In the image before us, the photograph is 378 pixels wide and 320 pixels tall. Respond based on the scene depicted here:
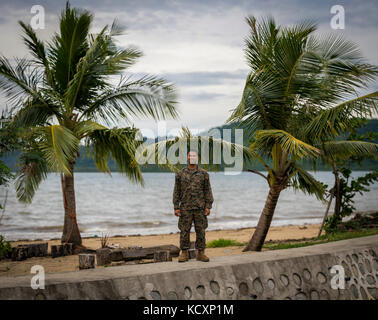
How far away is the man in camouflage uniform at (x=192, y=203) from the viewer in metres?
6.44

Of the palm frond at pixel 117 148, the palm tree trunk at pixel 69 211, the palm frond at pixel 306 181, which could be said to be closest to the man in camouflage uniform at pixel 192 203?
the palm frond at pixel 117 148

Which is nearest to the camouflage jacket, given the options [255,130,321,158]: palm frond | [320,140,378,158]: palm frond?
[255,130,321,158]: palm frond

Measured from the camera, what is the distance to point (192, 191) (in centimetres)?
648

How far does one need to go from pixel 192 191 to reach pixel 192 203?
19 cm

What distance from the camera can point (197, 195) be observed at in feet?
21.2

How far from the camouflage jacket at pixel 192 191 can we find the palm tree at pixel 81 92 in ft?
12.8

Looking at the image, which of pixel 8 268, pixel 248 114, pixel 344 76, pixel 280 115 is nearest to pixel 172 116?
pixel 248 114

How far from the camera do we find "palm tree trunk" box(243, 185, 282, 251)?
34.0ft

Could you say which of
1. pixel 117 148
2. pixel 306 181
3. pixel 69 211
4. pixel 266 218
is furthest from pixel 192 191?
pixel 69 211

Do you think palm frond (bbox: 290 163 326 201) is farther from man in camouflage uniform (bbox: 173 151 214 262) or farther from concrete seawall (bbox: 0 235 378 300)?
man in camouflage uniform (bbox: 173 151 214 262)

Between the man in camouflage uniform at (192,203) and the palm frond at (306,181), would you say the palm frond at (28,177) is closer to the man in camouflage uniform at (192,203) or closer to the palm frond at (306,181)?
the man in camouflage uniform at (192,203)

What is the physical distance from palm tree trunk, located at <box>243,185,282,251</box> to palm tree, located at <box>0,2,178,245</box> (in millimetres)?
3327

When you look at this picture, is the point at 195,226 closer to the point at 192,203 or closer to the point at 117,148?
the point at 192,203
